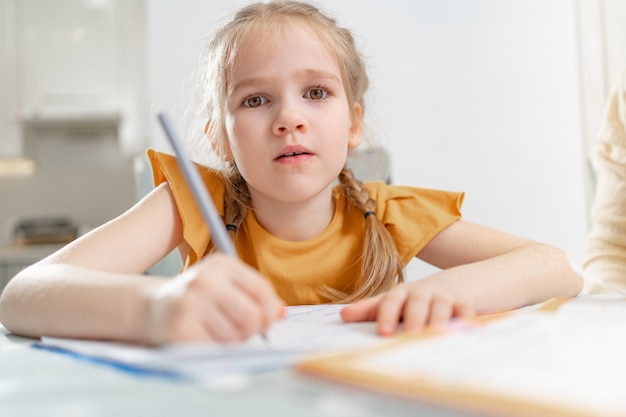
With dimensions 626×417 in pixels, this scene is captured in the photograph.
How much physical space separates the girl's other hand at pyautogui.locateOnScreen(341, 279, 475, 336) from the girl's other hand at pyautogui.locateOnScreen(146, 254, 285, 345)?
0.12m

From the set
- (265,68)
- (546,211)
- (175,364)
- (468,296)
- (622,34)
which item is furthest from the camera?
(546,211)

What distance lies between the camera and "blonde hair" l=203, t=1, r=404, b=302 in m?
0.91

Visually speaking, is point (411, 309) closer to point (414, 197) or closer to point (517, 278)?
point (517, 278)

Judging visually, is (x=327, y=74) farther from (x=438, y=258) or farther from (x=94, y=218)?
(x=94, y=218)

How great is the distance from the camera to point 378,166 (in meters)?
1.38

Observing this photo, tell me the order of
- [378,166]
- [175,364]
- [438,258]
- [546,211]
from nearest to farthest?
[175,364], [438,258], [378,166], [546,211]

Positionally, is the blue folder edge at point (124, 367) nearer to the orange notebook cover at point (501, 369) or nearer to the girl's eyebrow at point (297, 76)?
the orange notebook cover at point (501, 369)

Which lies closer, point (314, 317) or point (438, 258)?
point (314, 317)

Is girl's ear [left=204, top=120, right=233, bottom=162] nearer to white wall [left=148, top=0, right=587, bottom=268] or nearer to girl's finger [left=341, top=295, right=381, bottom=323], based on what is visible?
girl's finger [left=341, top=295, right=381, bottom=323]

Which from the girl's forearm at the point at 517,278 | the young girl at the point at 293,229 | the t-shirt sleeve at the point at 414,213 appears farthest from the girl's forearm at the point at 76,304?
the t-shirt sleeve at the point at 414,213

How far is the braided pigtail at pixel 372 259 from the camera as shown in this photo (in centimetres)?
90

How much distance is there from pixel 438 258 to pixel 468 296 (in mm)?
382

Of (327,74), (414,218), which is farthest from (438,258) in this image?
(327,74)

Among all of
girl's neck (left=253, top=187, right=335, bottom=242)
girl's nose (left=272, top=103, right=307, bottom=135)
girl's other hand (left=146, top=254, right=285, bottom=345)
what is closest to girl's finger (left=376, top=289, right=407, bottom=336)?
girl's other hand (left=146, top=254, right=285, bottom=345)
